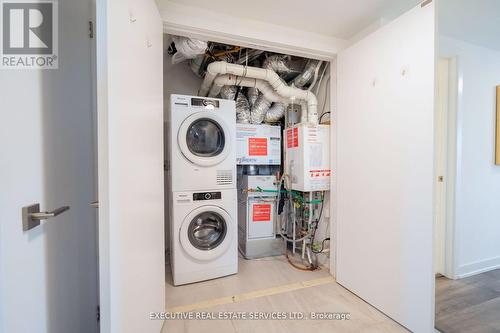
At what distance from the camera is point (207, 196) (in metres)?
1.89

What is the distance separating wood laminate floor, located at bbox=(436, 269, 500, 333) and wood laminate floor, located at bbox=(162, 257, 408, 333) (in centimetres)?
45

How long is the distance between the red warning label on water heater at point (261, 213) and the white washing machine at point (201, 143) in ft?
1.78

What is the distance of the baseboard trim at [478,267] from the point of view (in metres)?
1.94

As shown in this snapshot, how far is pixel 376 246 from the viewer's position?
4.83 ft

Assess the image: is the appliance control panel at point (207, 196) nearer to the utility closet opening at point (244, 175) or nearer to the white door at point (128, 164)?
the utility closet opening at point (244, 175)

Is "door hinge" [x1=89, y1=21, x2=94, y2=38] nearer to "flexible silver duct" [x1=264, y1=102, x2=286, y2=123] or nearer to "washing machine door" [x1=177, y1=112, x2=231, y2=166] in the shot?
"washing machine door" [x1=177, y1=112, x2=231, y2=166]

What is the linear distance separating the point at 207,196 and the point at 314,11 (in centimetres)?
172

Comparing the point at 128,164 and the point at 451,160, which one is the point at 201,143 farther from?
the point at 451,160

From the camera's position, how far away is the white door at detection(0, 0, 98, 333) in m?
0.61

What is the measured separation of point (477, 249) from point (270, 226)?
6.81 ft

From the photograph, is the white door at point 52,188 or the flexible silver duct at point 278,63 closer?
the white door at point 52,188

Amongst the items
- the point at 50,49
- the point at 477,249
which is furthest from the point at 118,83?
the point at 477,249

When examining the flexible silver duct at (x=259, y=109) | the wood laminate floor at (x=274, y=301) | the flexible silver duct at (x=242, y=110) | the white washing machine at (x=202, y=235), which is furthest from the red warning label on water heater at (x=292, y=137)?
the wood laminate floor at (x=274, y=301)

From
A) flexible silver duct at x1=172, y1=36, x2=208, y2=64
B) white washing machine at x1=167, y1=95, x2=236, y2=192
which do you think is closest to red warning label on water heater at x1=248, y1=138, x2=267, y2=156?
white washing machine at x1=167, y1=95, x2=236, y2=192
